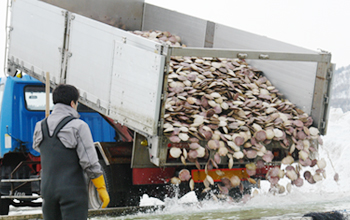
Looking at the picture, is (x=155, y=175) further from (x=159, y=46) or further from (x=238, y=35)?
(x=238, y=35)

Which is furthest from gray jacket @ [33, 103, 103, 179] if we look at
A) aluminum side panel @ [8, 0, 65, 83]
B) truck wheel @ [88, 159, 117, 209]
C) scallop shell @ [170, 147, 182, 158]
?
aluminum side panel @ [8, 0, 65, 83]

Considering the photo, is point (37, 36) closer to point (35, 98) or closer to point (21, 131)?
point (35, 98)

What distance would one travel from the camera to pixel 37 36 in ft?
24.8

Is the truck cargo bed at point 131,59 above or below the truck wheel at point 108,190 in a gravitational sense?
above

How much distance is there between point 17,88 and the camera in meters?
7.39

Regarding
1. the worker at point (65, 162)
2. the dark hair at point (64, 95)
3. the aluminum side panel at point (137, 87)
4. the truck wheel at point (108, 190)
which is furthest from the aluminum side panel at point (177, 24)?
the worker at point (65, 162)

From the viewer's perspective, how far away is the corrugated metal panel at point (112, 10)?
928 centimetres

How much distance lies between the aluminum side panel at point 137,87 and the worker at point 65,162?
1355 millimetres

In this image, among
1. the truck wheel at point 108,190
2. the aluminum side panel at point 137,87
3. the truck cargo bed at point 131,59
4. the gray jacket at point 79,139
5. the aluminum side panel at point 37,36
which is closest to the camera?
the gray jacket at point 79,139

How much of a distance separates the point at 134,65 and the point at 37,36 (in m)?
2.83

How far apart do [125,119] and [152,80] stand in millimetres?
762

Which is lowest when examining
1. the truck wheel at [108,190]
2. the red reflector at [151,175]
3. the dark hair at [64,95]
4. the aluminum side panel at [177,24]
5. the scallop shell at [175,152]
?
the truck wheel at [108,190]

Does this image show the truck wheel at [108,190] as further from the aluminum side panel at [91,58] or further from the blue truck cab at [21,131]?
the blue truck cab at [21,131]

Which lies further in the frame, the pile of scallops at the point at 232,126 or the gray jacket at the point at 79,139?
the pile of scallops at the point at 232,126
